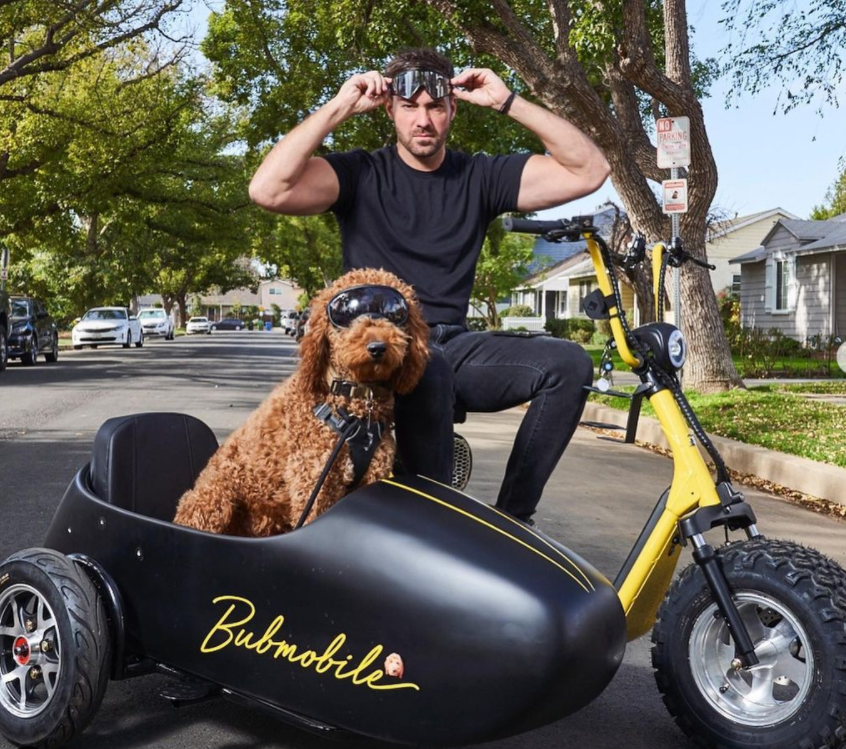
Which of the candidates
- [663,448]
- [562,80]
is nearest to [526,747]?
[663,448]

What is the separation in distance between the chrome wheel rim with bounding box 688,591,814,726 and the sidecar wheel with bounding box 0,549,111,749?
1667 mm

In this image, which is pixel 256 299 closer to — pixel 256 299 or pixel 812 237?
pixel 256 299

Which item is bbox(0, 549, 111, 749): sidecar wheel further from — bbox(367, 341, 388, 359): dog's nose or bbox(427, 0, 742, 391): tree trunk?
bbox(427, 0, 742, 391): tree trunk

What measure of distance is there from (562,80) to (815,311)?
1739cm

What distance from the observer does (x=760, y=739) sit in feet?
8.53

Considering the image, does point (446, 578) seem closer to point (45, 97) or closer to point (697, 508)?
point (697, 508)

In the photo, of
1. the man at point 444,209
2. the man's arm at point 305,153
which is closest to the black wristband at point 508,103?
the man at point 444,209

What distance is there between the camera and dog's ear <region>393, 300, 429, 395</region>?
2699 millimetres

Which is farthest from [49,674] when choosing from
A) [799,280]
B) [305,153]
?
[799,280]

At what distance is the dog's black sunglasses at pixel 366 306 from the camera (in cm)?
263

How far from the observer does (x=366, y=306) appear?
104 inches

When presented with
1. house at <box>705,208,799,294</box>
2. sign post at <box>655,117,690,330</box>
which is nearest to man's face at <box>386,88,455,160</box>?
sign post at <box>655,117,690,330</box>

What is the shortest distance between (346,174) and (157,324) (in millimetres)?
52535

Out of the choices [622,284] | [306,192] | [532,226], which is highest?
[622,284]
